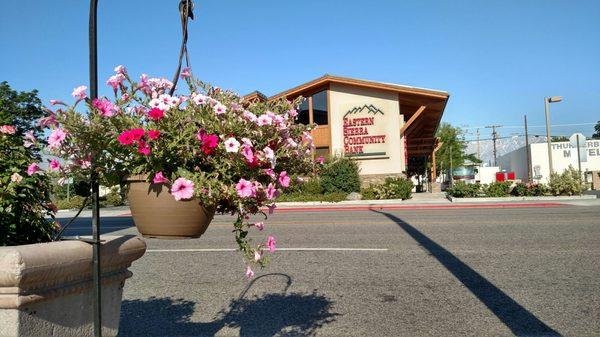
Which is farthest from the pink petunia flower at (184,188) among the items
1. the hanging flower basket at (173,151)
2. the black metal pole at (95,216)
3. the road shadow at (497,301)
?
the road shadow at (497,301)

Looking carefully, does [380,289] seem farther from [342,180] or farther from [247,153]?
[342,180]

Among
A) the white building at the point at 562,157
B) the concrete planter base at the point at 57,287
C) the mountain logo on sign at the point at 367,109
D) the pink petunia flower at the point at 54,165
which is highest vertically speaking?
the mountain logo on sign at the point at 367,109

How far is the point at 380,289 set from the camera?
5758mm

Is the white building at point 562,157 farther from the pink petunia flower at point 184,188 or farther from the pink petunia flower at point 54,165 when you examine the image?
the pink petunia flower at point 54,165

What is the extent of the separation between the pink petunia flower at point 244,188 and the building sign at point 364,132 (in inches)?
1012

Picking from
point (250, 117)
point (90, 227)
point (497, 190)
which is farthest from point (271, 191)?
point (497, 190)

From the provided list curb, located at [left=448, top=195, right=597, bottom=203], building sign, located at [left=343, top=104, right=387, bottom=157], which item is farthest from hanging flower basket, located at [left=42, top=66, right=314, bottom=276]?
building sign, located at [left=343, top=104, right=387, bottom=157]

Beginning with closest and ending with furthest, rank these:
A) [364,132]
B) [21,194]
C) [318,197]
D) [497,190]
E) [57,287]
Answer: [57,287], [21,194], [497,190], [318,197], [364,132]

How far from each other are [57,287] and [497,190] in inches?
1000

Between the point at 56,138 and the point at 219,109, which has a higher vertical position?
the point at 219,109

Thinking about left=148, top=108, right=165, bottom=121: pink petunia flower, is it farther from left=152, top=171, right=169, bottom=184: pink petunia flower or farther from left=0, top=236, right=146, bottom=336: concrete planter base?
left=0, top=236, right=146, bottom=336: concrete planter base

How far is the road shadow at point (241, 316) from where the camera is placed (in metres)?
4.39

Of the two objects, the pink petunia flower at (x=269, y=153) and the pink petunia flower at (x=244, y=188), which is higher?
the pink petunia flower at (x=269, y=153)

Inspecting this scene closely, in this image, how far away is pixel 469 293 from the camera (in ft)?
18.0
